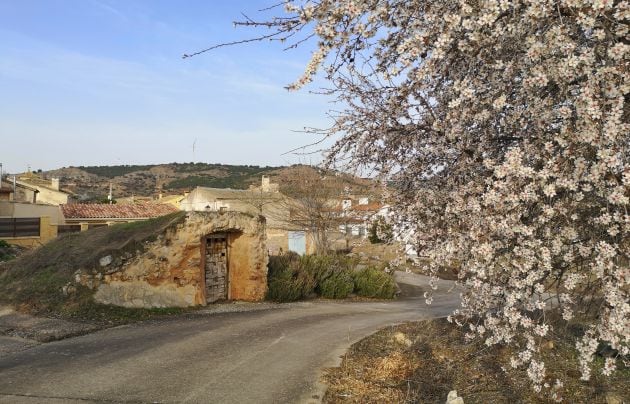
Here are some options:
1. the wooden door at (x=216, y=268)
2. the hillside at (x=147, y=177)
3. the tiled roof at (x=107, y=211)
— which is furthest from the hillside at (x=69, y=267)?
the hillside at (x=147, y=177)

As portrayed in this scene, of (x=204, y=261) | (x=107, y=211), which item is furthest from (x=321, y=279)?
(x=107, y=211)

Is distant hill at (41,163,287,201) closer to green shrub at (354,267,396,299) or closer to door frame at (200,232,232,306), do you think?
green shrub at (354,267,396,299)

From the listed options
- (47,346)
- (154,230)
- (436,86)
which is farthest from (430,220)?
(154,230)

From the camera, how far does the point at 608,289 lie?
3.56 meters

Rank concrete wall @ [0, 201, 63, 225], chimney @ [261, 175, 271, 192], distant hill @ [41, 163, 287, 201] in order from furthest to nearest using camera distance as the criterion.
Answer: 1. distant hill @ [41, 163, 287, 201]
2. chimney @ [261, 175, 271, 192]
3. concrete wall @ [0, 201, 63, 225]

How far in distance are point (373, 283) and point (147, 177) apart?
250 ft

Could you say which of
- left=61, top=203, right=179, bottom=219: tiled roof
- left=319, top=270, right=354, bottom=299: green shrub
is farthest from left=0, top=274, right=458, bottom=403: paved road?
left=61, top=203, right=179, bottom=219: tiled roof

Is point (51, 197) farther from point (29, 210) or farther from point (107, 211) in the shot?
point (29, 210)

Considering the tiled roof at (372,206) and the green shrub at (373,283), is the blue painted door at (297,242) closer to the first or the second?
the green shrub at (373,283)

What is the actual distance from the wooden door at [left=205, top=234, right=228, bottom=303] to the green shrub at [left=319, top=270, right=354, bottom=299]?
12.9 ft

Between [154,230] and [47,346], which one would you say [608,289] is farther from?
[154,230]

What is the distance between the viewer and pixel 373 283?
751 inches

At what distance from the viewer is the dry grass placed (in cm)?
648

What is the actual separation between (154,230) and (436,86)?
31.7 ft
